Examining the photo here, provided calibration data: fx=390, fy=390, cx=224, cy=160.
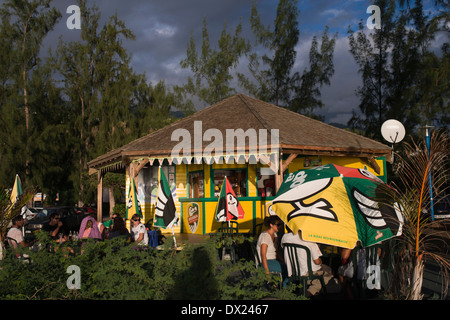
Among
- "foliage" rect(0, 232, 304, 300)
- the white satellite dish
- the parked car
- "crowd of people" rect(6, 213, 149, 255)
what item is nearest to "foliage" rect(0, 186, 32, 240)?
"crowd of people" rect(6, 213, 149, 255)

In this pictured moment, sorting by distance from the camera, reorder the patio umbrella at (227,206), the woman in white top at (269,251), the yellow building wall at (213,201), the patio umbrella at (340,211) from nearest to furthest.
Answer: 1. the patio umbrella at (340,211)
2. the woman in white top at (269,251)
3. the patio umbrella at (227,206)
4. the yellow building wall at (213,201)

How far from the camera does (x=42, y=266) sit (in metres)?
5.18

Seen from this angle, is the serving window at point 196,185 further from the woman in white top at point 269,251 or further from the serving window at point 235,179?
the woman in white top at point 269,251

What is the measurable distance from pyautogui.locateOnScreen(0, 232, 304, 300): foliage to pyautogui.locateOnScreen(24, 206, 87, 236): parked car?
15181 millimetres

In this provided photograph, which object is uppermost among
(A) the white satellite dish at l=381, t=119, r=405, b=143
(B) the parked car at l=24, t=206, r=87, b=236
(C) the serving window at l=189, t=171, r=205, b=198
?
(A) the white satellite dish at l=381, t=119, r=405, b=143

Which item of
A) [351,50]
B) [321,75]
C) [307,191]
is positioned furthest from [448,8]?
[307,191]

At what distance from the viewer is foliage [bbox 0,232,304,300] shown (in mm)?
3746

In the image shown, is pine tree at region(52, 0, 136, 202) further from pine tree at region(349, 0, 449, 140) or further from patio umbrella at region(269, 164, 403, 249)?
patio umbrella at region(269, 164, 403, 249)

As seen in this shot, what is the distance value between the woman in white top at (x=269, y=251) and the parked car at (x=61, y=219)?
15.7 m

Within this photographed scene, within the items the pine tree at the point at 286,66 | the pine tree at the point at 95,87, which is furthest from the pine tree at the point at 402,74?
the pine tree at the point at 95,87

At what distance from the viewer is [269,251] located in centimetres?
637

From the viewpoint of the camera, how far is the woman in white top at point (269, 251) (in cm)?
591

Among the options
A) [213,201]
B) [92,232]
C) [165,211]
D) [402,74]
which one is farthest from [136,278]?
[402,74]

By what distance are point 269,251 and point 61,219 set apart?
16.6m
